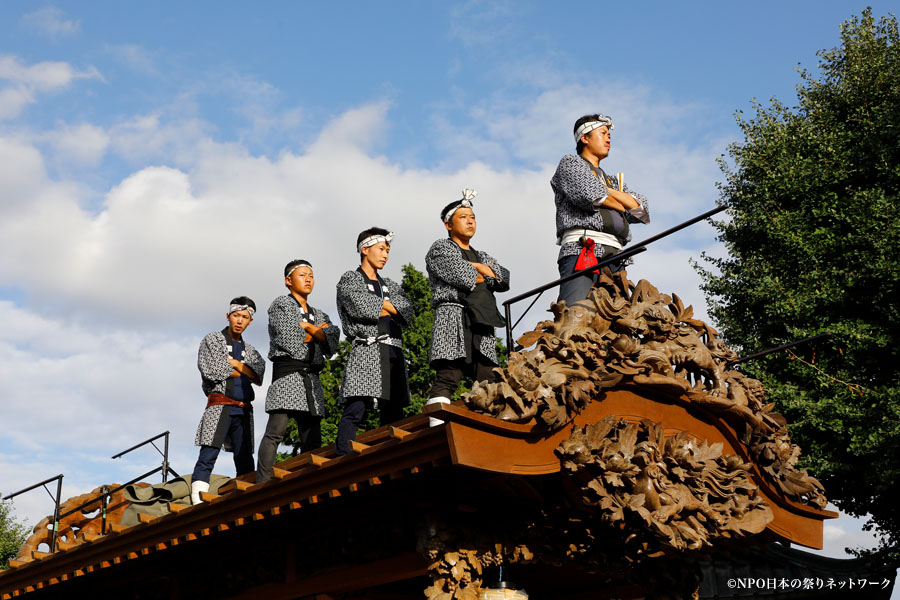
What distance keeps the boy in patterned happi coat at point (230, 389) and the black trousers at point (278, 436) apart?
876 millimetres

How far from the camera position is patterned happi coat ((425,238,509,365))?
24.1ft

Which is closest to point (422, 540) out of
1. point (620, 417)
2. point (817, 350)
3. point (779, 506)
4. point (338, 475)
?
point (338, 475)

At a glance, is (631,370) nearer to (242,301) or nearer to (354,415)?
(354,415)

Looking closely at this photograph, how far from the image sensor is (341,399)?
25.9 ft

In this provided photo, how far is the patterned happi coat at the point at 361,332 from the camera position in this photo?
→ 780 cm

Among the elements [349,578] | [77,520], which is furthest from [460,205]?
[77,520]

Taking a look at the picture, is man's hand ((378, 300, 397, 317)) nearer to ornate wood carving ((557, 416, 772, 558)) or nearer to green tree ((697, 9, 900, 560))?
ornate wood carving ((557, 416, 772, 558))

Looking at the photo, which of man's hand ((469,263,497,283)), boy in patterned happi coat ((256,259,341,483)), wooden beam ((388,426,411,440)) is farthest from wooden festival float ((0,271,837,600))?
boy in patterned happi coat ((256,259,341,483))

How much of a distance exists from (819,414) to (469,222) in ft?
27.7

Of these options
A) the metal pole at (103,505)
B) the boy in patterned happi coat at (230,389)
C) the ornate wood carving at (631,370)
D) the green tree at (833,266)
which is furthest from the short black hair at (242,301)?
the green tree at (833,266)

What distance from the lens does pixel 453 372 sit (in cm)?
737

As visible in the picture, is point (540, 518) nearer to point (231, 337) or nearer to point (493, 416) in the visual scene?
point (493, 416)

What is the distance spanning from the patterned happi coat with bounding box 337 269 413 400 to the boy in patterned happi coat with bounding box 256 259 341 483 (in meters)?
0.72

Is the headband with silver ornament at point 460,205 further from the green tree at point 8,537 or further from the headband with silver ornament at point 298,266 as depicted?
the green tree at point 8,537
